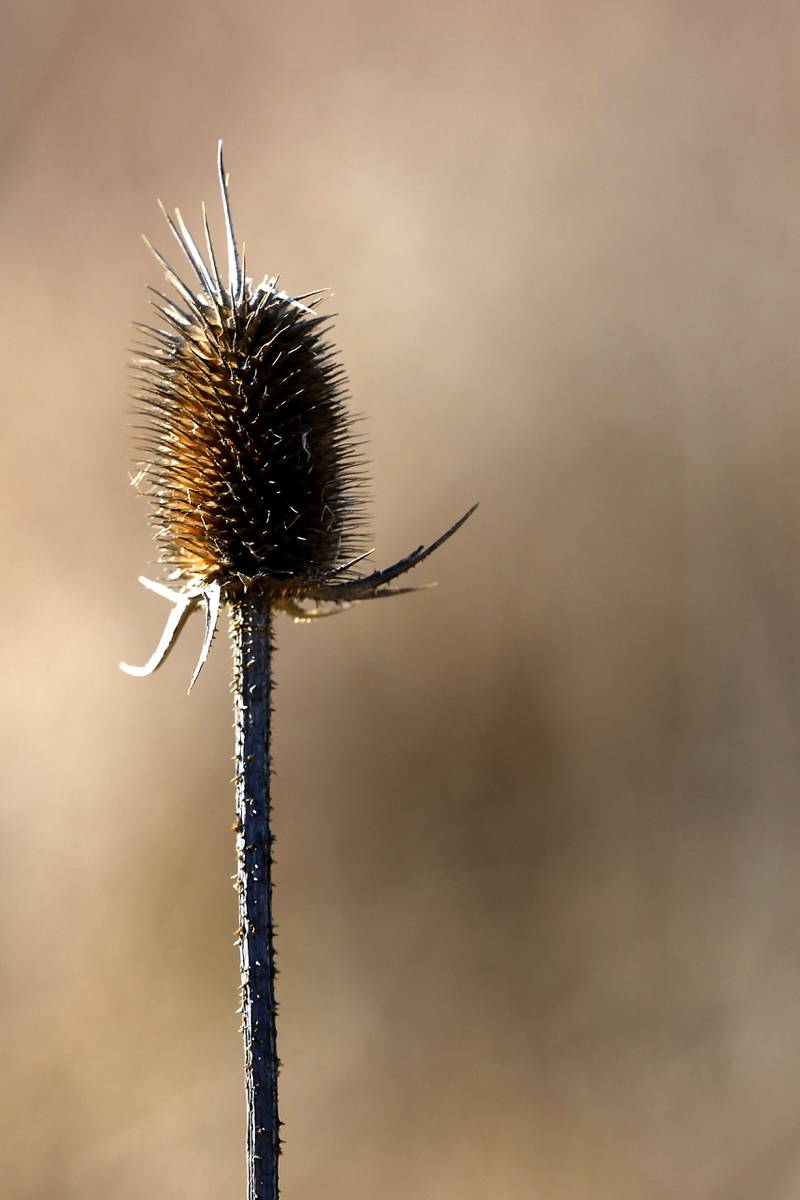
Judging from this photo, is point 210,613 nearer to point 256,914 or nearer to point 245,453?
point 245,453

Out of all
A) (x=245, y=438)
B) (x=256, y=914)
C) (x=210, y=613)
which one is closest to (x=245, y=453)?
(x=245, y=438)

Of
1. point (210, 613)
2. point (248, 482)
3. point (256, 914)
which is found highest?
point (248, 482)

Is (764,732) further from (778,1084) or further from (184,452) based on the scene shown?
(184,452)

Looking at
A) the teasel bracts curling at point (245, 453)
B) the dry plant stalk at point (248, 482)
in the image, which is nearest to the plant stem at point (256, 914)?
the dry plant stalk at point (248, 482)

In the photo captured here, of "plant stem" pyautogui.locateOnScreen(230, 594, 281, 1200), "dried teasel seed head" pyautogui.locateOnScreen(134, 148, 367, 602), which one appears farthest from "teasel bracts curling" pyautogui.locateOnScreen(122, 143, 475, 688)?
"plant stem" pyautogui.locateOnScreen(230, 594, 281, 1200)

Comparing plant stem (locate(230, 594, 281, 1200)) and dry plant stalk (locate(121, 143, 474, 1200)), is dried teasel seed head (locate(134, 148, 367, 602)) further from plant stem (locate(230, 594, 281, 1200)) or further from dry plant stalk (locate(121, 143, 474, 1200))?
plant stem (locate(230, 594, 281, 1200))
